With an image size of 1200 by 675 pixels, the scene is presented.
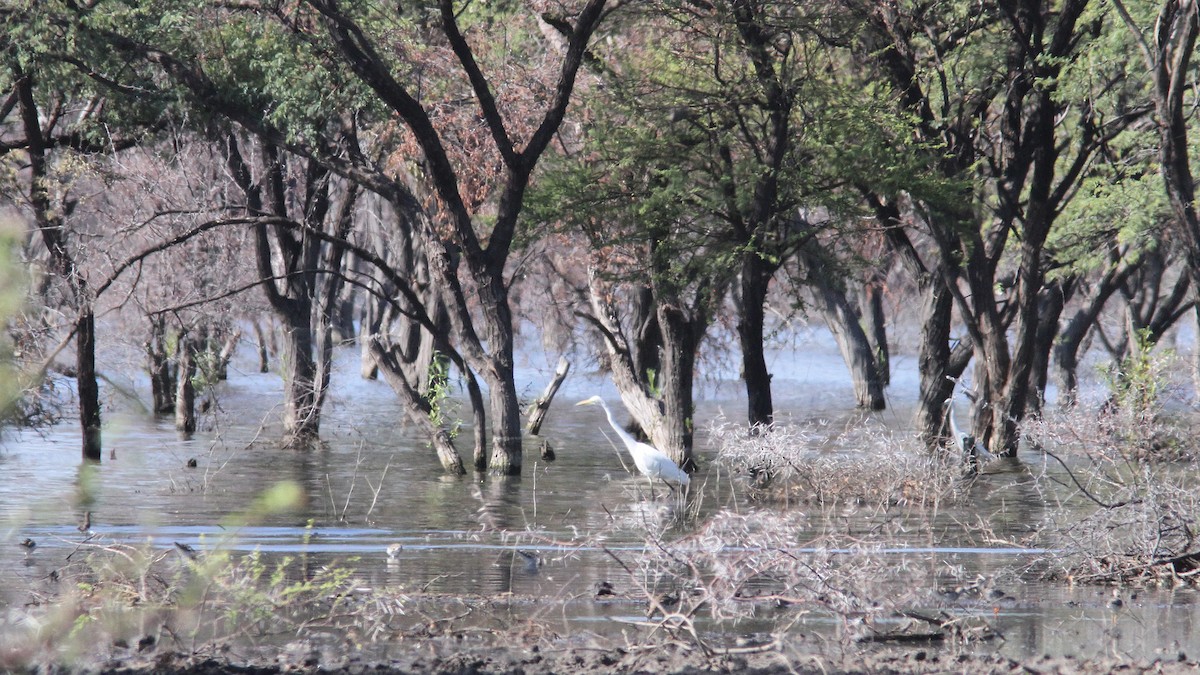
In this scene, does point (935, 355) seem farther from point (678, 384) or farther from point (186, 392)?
point (186, 392)

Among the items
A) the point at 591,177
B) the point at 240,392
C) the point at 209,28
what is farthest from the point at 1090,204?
the point at 240,392

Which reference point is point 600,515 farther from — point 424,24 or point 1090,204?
point 1090,204

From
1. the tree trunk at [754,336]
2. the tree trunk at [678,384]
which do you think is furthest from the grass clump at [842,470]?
the tree trunk at [678,384]

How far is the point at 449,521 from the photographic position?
48.6 feet

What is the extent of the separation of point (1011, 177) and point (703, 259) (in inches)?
196

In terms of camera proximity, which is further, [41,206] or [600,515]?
[41,206]

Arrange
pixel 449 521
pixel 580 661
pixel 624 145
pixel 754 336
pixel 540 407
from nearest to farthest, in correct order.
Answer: pixel 580 661 < pixel 449 521 < pixel 624 145 < pixel 754 336 < pixel 540 407

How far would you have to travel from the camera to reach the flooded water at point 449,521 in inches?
373

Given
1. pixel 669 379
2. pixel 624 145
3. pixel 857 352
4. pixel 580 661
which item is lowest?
pixel 580 661

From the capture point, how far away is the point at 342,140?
18.2m

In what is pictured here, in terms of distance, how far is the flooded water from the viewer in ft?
31.1

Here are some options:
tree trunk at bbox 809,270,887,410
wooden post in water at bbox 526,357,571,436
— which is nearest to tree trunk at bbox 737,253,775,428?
wooden post in water at bbox 526,357,571,436

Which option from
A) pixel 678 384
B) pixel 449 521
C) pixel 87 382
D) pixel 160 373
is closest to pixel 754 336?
pixel 678 384

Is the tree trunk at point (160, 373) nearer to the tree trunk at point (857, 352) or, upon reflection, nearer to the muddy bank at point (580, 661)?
the muddy bank at point (580, 661)
